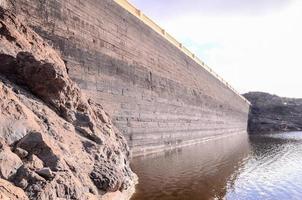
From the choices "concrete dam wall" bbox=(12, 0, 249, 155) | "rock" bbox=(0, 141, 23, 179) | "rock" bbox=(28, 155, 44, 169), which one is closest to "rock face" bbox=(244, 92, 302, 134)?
"concrete dam wall" bbox=(12, 0, 249, 155)

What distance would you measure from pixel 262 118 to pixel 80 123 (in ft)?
215

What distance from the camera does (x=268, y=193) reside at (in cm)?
1248

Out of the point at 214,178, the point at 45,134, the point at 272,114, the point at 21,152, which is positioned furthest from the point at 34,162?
the point at 272,114

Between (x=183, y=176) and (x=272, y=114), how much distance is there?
203 feet

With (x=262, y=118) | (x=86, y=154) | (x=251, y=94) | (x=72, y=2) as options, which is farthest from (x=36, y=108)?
(x=251, y=94)

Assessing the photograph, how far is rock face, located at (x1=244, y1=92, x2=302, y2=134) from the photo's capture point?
67062mm

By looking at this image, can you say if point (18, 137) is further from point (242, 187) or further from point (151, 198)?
point (242, 187)

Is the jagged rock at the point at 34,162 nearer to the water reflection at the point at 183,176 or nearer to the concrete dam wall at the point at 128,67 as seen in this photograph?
the water reflection at the point at 183,176

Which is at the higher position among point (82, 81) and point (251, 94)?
point (251, 94)

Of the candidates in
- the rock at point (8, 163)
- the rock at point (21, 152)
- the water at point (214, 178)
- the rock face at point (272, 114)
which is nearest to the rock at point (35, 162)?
the rock at point (21, 152)

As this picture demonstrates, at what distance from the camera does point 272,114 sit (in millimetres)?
73000

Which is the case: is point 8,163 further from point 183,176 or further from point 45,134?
point 183,176

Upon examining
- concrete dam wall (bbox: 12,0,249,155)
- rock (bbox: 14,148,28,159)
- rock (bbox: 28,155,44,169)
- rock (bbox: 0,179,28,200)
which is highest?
concrete dam wall (bbox: 12,0,249,155)

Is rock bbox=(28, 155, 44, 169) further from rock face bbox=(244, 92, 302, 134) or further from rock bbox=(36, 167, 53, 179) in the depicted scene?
rock face bbox=(244, 92, 302, 134)
